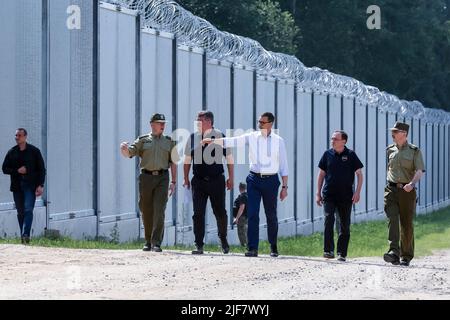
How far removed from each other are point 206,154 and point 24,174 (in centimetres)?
301

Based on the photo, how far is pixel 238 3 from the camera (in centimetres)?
5222

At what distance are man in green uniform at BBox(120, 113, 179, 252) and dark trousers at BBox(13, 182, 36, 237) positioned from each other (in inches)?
80.3

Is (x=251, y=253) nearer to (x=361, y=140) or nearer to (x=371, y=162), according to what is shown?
(x=361, y=140)

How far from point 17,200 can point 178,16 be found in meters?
8.35

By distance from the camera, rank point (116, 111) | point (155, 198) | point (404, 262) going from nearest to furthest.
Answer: point (155, 198) < point (404, 262) < point (116, 111)

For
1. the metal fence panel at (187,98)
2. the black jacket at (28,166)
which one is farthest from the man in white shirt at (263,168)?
the metal fence panel at (187,98)

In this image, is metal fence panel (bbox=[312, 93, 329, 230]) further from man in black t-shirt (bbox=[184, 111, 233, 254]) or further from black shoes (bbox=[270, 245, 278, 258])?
man in black t-shirt (bbox=[184, 111, 233, 254])

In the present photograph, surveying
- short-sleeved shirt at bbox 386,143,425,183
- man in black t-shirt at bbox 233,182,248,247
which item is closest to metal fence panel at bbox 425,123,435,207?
man in black t-shirt at bbox 233,182,248,247

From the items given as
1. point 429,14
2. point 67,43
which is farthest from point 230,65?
point 429,14

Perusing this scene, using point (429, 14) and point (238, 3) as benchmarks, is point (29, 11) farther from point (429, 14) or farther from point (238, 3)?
point (429, 14)

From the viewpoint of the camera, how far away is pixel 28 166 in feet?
63.9

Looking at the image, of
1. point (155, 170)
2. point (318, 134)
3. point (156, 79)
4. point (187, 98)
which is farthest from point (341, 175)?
point (318, 134)

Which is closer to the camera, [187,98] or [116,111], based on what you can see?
[116,111]
